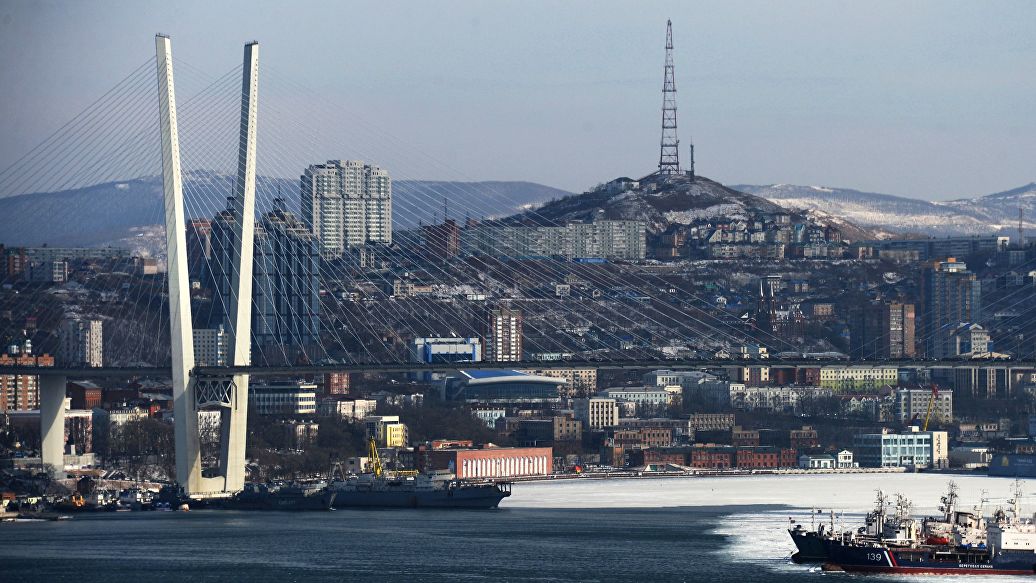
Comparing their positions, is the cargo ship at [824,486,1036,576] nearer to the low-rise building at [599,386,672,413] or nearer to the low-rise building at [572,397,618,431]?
the low-rise building at [572,397,618,431]

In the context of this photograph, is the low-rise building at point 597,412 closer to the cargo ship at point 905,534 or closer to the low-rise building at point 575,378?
the low-rise building at point 575,378

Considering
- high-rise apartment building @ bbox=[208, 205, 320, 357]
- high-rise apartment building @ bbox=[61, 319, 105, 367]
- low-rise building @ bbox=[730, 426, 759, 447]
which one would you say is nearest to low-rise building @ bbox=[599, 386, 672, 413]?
low-rise building @ bbox=[730, 426, 759, 447]

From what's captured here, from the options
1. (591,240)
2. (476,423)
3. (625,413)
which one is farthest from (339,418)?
(591,240)

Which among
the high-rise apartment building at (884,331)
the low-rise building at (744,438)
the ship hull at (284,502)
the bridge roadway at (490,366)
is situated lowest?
the ship hull at (284,502)

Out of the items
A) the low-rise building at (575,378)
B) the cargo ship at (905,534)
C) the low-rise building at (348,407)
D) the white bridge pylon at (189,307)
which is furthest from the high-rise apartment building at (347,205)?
the cargo ship at (905,534)

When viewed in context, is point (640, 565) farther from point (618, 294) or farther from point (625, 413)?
point (618, 294)

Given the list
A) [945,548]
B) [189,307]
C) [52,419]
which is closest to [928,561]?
[945,548]
